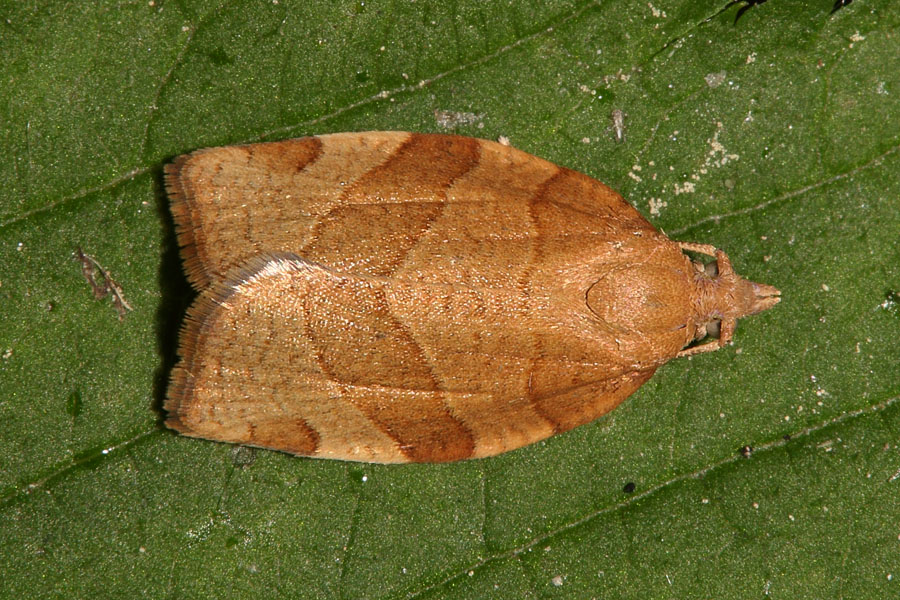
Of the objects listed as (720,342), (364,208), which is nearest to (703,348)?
(720,342)

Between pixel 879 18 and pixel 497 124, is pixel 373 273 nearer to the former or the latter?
pixel 497 124

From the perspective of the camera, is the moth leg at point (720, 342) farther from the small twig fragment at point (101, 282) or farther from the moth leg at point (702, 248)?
the small twig fragment at point (101, 282)

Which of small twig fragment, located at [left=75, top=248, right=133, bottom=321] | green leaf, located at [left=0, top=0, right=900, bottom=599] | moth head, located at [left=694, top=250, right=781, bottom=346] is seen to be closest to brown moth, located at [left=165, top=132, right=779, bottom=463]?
moth head, located at [left=694, top=250, right=781, bottom=346]

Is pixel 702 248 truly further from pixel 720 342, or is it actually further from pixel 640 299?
pixel 640 299

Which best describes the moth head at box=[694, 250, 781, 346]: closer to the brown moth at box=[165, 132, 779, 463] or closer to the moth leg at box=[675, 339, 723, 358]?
the moth leg at box=[675, 339, 723, 358]

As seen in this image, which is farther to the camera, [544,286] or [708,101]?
[708,101]

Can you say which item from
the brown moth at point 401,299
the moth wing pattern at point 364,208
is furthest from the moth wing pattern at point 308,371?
the moth wing pattern at point 364,208

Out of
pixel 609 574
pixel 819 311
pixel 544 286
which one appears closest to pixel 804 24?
pixel 819 311
